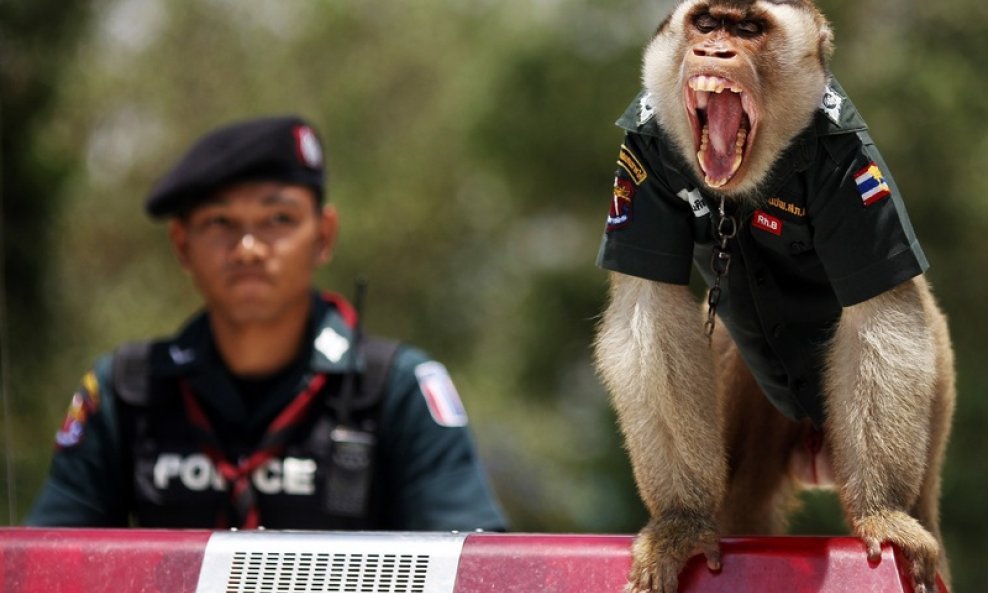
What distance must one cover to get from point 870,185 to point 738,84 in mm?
367

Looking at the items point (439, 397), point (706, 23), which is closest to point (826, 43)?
point (706, 23)

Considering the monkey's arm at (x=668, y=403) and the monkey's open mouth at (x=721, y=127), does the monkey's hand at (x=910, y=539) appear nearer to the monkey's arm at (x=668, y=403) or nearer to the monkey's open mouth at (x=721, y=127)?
the monkey's arm at (x=668, y=403)

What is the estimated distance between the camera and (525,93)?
13516mm

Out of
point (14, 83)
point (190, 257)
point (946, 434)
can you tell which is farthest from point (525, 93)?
point (946, 434)

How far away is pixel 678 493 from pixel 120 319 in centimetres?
1306

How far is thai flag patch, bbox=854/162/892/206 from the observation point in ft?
10.1

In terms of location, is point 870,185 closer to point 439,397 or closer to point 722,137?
point 722,137

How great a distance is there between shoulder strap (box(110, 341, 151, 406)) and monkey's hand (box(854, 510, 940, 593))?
8.10 feet

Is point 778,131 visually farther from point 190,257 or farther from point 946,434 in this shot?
point 190,257

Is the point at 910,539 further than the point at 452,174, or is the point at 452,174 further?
the point at 452,174

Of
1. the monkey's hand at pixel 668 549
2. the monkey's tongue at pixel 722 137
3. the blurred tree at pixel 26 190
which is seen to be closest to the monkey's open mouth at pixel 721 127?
the monkey's tongue at pixel 722 137

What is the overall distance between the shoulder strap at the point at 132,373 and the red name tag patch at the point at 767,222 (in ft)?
7.43

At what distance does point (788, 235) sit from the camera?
3205mm

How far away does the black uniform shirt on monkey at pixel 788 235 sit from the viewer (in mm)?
3092
